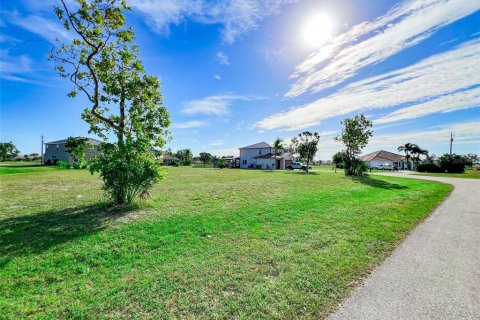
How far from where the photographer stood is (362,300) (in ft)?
10.8

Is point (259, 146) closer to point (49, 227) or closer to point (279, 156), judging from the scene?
point (279, 156)

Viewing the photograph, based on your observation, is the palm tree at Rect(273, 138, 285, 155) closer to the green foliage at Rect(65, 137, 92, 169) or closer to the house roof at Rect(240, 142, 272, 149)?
the house roof at Rect(240, 142, 272, 149)

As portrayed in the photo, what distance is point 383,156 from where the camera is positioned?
219 feet

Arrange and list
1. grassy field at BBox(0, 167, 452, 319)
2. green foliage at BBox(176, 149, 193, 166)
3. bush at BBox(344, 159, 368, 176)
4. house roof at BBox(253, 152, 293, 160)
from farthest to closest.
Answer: green foliage at BBox(176, 149, 193, 166), house roof at BBox(253, 152, 293, 160), bush at BBox(344, 159, 368, 176), grassy field at BBox(0, 167, 452, 319)

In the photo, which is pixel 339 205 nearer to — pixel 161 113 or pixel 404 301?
pixel 404 301

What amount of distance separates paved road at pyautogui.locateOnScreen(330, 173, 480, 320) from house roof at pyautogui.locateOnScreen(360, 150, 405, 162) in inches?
2693

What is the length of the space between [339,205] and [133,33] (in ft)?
35.4

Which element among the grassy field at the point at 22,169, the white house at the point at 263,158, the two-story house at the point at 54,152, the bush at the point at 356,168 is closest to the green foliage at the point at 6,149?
the two-story house at the point at 54,152

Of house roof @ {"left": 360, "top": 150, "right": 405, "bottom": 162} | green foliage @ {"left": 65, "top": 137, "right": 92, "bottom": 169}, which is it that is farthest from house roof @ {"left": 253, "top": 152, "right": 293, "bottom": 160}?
green foliage @ {"left": 65, "top": 137, "right": 92, "bottom": 169}

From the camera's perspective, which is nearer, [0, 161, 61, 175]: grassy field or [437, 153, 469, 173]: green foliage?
[0, 161, 61, 175]: grassy field

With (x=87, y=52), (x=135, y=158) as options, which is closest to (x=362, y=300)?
(x=135, y=158)

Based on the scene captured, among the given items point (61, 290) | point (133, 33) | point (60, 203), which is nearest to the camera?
point (61, 290)

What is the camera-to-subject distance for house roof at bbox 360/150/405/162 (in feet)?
216

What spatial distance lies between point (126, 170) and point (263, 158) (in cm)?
5033
